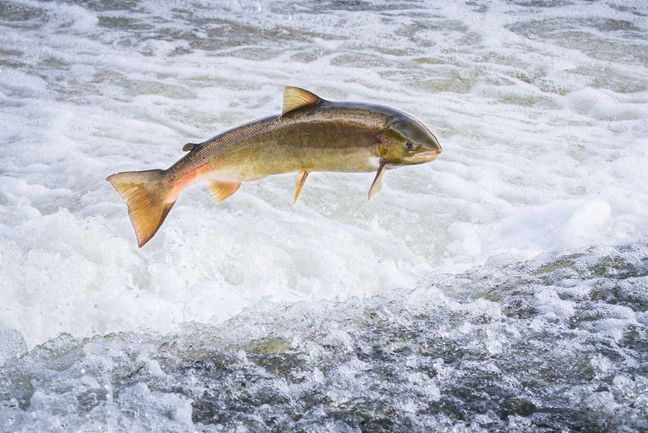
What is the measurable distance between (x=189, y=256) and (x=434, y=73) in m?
3.94

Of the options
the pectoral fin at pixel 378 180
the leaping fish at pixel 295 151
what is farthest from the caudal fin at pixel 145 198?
the pectoral fin at pixel 378 180

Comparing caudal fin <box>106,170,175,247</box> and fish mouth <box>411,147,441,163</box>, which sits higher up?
fish mouth <box>411,147,441,163</box>

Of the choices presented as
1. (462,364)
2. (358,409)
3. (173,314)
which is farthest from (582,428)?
(173,314)

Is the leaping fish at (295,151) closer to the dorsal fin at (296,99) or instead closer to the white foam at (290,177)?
the dorsal fin at (296,99)

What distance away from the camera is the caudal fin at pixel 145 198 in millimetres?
1783

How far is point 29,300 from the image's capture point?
3.18m

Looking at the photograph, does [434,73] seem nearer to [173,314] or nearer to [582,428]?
[173,314]

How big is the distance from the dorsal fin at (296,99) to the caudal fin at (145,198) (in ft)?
1.06

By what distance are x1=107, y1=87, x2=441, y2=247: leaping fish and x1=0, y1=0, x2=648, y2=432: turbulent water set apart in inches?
35.2

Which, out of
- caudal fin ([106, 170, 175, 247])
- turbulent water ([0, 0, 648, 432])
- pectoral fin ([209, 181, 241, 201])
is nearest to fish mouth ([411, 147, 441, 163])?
pectoral fin ([209, 181, 241, 201])

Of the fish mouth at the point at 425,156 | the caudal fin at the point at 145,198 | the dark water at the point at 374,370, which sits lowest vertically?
the dark water at the point at 374,370

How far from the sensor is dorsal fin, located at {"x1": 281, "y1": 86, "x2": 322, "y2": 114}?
1.69 m

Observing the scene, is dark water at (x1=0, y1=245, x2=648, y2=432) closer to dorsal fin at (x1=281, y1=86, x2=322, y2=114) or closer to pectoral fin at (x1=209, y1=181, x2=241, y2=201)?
pectoral fin at (x1=209, y1=181, x2=241, y2=201)

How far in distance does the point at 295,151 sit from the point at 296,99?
0.36 ft
